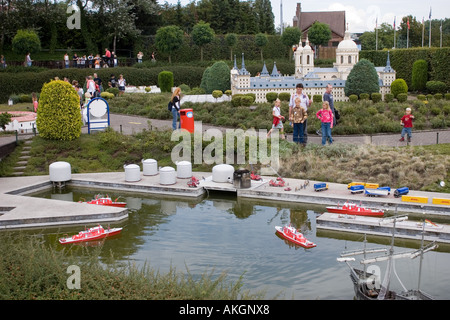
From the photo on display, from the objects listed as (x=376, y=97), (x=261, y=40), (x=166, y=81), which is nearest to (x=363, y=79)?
(x=376, y=97)

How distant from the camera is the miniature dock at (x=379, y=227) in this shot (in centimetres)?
1134

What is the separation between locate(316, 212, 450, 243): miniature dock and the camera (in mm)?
11344

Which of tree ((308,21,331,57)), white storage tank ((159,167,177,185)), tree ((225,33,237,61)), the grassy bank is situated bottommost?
the grassy bank

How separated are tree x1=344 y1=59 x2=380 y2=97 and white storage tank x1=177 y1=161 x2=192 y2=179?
12789mm

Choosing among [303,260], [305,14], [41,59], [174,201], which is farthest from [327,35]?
[303,260]

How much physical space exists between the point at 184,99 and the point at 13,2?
56.0 feet

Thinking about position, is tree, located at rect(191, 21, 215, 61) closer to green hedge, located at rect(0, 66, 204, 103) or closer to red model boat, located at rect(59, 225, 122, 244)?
→ green hedge, located at rect(0, 66, 204, 103)

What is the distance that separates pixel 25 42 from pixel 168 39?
10394 mm

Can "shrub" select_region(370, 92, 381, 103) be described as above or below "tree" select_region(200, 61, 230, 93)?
below

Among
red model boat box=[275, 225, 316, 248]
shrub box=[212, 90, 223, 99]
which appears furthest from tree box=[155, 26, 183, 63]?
red model boat box=[275, 225, 316, 248]

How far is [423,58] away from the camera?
113 ft

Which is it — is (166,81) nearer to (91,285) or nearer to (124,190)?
(124,190)

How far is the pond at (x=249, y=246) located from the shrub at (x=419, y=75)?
22645mm

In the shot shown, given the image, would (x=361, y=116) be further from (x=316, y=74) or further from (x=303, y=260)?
(x=303, y=260)
